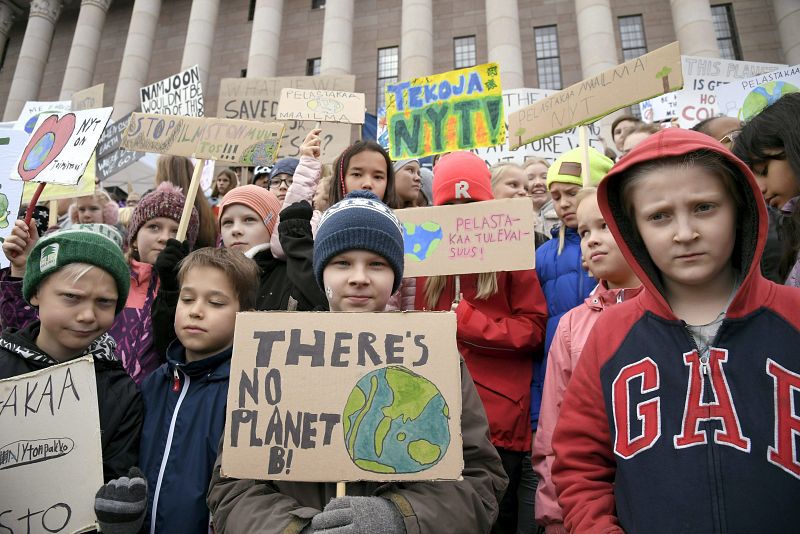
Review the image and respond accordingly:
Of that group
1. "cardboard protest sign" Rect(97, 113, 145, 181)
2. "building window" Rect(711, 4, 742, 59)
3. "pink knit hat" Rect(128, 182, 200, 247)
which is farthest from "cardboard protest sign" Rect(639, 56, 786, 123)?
"building window" Rect(711, 4, 742, 59)

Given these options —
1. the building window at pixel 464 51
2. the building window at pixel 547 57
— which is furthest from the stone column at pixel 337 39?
the building window at pixel 547 57

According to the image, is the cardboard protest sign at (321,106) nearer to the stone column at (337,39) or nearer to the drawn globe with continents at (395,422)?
the drawn globe with continents at (395,422)

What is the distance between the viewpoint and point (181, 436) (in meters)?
1.97

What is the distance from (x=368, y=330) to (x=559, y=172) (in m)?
2.70

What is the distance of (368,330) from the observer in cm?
149

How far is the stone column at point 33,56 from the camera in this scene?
A: 22125mm

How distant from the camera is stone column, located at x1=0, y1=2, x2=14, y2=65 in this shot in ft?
85.6

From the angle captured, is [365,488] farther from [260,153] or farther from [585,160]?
[260,153]

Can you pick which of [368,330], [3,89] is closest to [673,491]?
[368,330]

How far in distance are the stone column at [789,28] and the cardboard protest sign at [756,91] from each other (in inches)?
515

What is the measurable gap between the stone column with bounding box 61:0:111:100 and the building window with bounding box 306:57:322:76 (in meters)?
9.30

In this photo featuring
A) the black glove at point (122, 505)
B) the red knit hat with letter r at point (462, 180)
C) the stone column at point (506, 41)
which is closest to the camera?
the black glove at point (122, 505)

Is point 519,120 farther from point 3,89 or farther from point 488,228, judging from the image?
point 3,89

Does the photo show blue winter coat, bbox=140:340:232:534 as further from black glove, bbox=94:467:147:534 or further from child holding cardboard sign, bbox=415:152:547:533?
child holding cardboard sign, bbox=415:152:547:533
